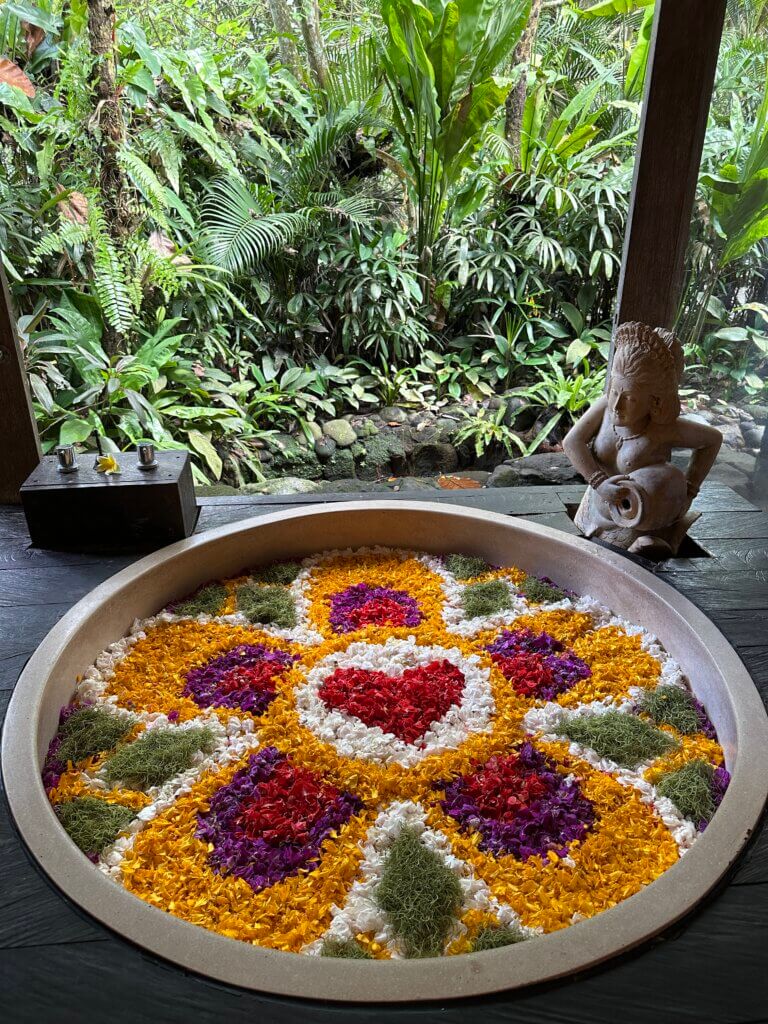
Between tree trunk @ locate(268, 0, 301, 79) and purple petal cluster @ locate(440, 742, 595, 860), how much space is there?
5.61 meters

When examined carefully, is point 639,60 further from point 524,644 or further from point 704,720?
point 704,720

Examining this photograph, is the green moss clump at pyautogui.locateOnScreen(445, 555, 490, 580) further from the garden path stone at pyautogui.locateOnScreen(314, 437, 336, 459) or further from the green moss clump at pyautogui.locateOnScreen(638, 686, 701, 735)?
the garden path stone at pyautogui.locateOnScreen(314, 437, 336, 459)

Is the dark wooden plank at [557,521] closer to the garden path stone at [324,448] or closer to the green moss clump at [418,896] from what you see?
the green moss clump at [418,896]

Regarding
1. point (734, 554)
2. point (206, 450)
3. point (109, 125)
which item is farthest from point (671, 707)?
point (109, 125)

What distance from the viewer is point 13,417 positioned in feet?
8.89

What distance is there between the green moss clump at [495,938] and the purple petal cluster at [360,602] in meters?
1.06

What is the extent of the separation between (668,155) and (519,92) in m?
3.88

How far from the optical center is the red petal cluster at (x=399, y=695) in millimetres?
1910

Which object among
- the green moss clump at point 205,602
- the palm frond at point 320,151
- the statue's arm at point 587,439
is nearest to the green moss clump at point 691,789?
the statue's arm at point 587,439

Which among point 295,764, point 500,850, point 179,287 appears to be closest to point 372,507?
point 295,764

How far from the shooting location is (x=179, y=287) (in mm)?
4523

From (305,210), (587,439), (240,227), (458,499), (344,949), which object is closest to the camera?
(344,949)

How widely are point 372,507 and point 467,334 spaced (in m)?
3.35

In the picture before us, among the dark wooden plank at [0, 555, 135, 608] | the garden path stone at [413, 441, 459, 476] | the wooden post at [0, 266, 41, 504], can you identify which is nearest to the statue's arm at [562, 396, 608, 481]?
the dark wooden plank at [0, 555, 135, 608]
